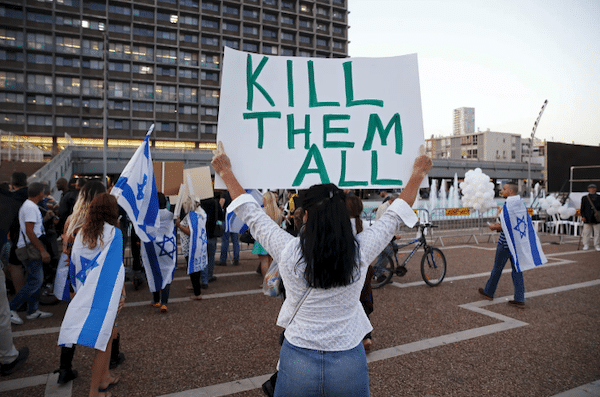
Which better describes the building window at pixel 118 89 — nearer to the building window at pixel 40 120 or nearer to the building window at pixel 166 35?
the building window at pixel 40 120

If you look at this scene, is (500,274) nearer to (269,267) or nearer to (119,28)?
(269,267)

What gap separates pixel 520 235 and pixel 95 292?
5.93 metres

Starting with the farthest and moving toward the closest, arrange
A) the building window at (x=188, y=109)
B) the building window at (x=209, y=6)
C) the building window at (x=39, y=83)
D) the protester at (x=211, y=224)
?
the building window at (x=209, y=6)
the building window at (x=188, y=109)
the building window at (x=39, y=83)
the protester at (x=211, y=224)

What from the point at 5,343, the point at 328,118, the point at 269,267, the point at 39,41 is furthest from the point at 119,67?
the point at 328,118

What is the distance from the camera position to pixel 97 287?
3.11m

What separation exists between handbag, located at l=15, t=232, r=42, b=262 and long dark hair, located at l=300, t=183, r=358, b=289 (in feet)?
16.5

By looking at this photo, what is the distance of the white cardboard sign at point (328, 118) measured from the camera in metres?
2.35

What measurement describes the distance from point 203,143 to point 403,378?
62853mm

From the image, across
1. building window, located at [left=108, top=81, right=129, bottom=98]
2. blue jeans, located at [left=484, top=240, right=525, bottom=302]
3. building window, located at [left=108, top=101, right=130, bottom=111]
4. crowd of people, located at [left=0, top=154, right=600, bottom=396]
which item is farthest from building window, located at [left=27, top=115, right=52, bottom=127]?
blue jeans, located at [left=484, top=240, right=525, bottom=302]

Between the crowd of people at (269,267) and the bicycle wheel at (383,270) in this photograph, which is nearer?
the crowd of people at (269,267)

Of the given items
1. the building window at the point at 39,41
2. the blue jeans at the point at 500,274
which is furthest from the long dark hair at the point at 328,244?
the building window at the point at 39,41

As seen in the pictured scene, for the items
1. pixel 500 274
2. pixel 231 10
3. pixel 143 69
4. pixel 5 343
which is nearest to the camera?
pixel 5 343

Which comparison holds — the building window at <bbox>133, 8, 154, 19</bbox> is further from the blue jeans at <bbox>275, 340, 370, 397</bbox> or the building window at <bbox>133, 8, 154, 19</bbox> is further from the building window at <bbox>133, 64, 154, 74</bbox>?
the blue jeans at <bbox>275, 340, 370, 397</bbox>

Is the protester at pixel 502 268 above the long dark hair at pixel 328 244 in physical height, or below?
below
